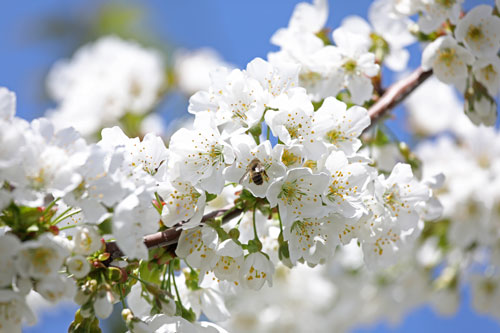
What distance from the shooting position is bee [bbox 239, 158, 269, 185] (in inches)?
66.3

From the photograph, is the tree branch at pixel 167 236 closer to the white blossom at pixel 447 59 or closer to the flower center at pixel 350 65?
the flower center at pixel 350 65

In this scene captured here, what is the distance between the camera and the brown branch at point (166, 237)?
171 cm

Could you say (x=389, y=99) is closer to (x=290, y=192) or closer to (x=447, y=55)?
(x=447, y=55)

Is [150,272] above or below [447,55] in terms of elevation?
below

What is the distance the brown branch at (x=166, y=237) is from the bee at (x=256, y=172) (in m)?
0.25

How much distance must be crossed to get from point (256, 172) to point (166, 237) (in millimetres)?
387

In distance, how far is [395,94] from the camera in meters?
2.44

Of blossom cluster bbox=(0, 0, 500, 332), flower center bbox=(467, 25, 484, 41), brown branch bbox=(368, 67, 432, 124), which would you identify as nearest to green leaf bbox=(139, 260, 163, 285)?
blossom cluster bbox=(0, 0, 500, 332)

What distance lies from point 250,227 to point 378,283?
2883 millimetres

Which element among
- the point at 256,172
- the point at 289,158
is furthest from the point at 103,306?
the point at 289,158

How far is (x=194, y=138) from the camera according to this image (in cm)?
183

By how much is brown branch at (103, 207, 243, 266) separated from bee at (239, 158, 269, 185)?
0.25 metres

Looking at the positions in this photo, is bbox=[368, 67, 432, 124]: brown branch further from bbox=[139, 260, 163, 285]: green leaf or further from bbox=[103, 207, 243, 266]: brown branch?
bbox=[139, 260, 163, 285]: green leaf

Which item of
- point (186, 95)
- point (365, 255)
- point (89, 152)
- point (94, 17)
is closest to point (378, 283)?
point (186, 95)
